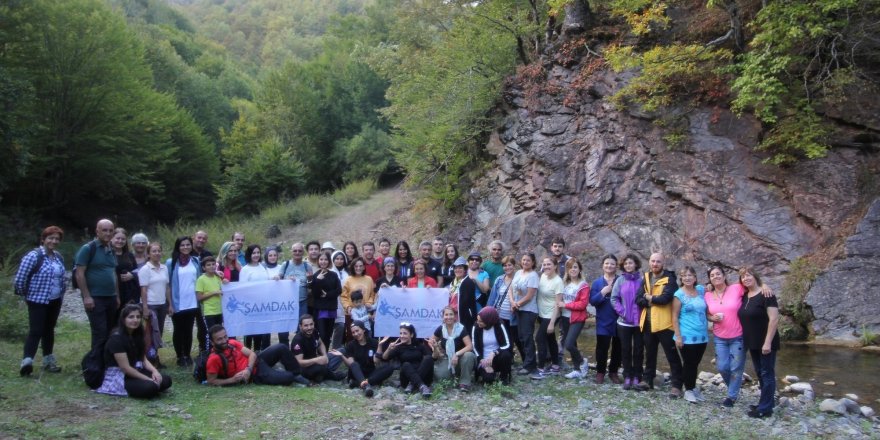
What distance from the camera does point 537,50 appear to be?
20.3 metres

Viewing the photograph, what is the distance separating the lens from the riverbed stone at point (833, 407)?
794 centimetres

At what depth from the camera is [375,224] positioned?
27.6 meters

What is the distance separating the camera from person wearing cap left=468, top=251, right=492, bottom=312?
9.09 m

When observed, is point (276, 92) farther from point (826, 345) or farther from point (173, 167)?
point (826, 345)

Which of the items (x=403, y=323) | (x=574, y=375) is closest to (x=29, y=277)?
(x=403, y=323)

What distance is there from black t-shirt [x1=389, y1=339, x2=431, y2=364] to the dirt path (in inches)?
583

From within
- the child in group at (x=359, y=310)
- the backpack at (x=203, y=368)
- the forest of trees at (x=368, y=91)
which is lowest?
the backpack at (x=203, y=368)

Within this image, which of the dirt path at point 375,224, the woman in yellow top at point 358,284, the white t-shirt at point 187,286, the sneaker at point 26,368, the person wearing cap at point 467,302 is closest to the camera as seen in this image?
the sneaker at point 26,368

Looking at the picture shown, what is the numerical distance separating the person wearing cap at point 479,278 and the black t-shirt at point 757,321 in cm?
346

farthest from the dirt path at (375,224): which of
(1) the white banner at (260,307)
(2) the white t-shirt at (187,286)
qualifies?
(2) the white t-shirt at (187,286)

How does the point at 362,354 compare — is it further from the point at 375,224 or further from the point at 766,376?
the point at 375,224

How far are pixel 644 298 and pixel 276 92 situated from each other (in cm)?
3305

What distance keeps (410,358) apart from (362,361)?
674 mm

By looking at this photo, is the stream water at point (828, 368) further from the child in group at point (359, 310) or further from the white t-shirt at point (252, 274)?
the white t-shirt at point (252, 274)
